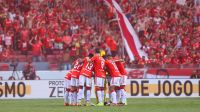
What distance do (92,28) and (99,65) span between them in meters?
14.5

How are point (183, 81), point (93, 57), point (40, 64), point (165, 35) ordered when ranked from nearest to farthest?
point (93, 57), point (183, 81), point (40, 64), point (165, 35)

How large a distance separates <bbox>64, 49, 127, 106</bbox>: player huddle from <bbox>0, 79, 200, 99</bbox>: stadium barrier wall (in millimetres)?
6815

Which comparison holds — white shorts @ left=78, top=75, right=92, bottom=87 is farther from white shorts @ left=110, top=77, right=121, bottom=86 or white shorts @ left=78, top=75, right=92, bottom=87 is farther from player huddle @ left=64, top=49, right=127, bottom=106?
white shorts @ left=110, top=77, right=121, bottom=86

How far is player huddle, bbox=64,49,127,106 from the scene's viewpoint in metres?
26.0

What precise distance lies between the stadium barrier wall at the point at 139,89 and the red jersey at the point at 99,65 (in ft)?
25.3

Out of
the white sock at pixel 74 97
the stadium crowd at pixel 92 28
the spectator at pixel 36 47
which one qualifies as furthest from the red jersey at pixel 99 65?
the spectator at pixel 36 47

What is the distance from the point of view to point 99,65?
25.9 meters

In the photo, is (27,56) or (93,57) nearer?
(93,57)

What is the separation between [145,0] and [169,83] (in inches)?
374

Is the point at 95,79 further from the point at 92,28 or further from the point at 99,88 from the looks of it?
the point at 92,28

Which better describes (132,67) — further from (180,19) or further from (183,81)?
(180,19)

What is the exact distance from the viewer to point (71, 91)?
26422mm

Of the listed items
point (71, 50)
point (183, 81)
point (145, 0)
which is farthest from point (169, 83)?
point (145, 0)

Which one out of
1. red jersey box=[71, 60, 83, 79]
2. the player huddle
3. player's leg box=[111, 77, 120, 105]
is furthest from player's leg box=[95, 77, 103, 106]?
red jersey box=[71, 60, 83, 79]
